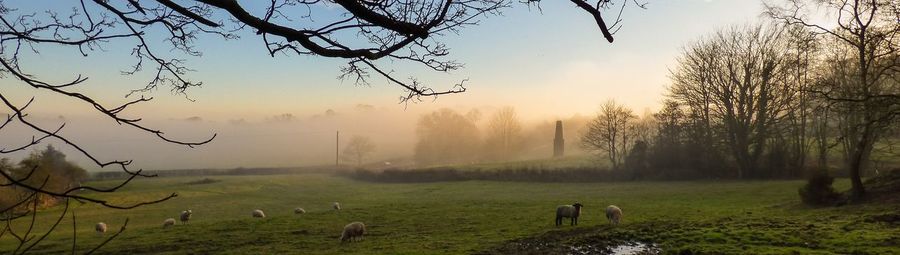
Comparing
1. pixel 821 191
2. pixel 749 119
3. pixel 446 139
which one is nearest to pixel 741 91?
pixel 749 119

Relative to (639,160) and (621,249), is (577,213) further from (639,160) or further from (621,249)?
(639,160)

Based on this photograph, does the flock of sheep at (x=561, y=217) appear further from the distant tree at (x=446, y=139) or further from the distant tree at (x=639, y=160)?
the distant tree at (x=446, y=139)

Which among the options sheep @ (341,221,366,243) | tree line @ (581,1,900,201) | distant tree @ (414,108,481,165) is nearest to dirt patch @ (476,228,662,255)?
sheep @ (341,221,366,243)

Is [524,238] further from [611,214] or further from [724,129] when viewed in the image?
[724,129]

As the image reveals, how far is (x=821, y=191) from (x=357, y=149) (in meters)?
120

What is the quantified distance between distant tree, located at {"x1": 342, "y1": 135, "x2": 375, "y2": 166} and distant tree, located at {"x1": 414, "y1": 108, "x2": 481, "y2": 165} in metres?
19.5

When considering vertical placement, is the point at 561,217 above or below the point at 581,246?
above

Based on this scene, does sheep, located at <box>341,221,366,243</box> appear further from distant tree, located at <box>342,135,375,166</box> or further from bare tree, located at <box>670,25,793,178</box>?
distant tree, located at <box>342,135,375,166</box>

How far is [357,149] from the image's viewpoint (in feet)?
446

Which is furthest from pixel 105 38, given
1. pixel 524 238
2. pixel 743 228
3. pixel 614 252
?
pixel 743 228

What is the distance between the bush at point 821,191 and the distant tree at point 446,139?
9517 centimetres

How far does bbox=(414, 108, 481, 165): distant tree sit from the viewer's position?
11962 cm

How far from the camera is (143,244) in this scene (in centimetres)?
2008

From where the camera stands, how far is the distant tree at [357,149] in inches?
5351
